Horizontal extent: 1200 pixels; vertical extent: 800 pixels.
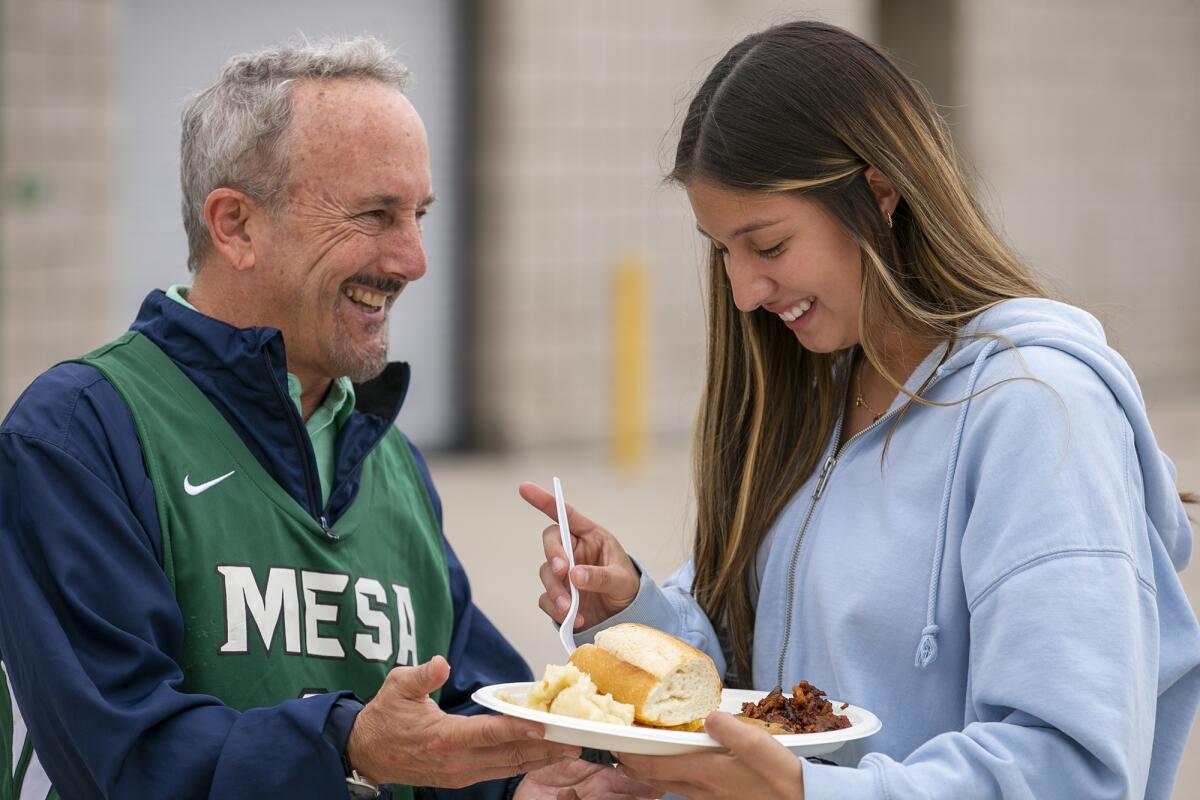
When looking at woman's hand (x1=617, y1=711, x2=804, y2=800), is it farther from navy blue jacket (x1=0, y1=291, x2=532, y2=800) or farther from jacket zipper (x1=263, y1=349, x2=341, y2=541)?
jacket zipper (x1=263, y1=349, x2=341, y2=541)

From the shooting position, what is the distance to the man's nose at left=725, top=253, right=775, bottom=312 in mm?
2463

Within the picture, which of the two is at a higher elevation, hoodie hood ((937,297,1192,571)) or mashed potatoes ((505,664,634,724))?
hoodie hood ((937,297,1192,571))

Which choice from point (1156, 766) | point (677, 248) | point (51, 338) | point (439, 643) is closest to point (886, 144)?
point (1156, 766)

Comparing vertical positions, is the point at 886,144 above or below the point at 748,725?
above

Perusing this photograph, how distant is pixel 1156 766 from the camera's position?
2338 mm

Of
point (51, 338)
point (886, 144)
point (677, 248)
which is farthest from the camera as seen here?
point (677, 248)

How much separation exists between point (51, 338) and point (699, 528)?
6514 millimetres

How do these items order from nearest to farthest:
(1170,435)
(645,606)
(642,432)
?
(645,606)
(642,432)
(1170,435)

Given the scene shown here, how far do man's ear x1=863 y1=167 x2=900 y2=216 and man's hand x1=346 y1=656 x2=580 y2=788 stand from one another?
986mm

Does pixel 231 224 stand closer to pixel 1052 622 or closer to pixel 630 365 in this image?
pixel 1052 622

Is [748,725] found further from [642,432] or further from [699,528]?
[642,432]

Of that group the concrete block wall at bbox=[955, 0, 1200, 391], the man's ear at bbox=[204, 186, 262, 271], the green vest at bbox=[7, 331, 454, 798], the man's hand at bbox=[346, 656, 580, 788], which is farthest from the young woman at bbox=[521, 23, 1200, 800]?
the concrete block wall at bbox=[955, 0, 1200, 391]

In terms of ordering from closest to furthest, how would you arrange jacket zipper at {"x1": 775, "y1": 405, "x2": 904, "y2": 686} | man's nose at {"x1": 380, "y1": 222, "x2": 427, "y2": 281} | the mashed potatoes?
the mashed potatoes < jacket zipper at {"x1": 775, "y1": 405, "x2": 904, "y2": 686} < man's nose at {"x1": 380, "y1": 222, "x2": 427, "y2": 281}

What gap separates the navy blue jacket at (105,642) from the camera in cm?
231
